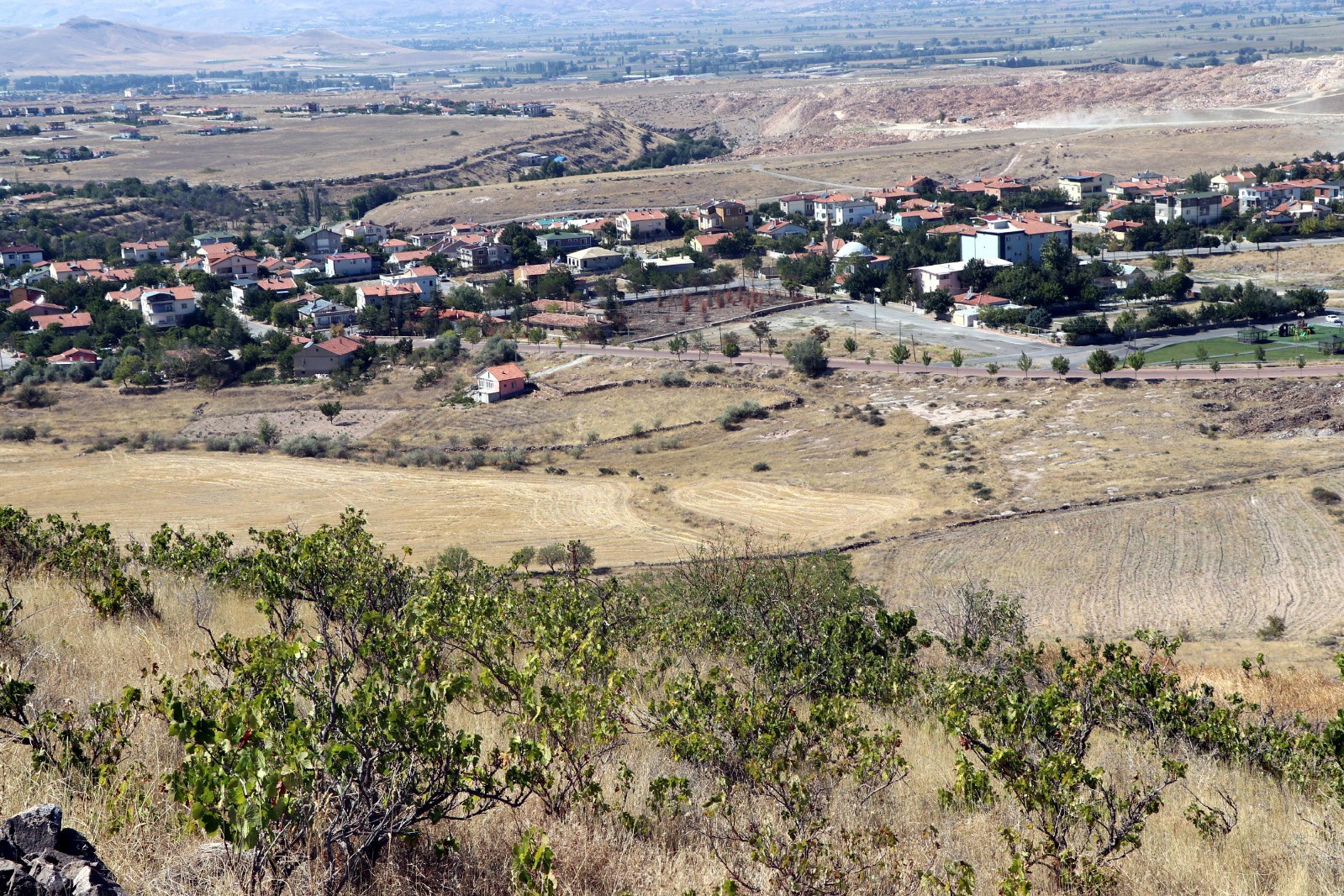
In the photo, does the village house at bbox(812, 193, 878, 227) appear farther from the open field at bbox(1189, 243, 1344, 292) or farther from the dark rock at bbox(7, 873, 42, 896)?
the dark rock at bbox(7, 873, 42, 896)

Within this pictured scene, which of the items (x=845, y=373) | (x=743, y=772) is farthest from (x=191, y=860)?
(x=845, y=373)

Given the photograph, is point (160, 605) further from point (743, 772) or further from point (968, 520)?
point (968, 520)

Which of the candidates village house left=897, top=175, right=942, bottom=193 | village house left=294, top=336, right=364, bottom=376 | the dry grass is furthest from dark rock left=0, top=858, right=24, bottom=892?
village house left=897, top=175, right=942, bottom=193

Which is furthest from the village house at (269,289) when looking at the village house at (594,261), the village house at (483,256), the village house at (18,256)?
the village house at (18,256)

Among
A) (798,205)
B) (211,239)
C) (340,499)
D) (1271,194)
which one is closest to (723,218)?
(798,205)

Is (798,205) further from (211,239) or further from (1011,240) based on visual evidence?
(211,239)
